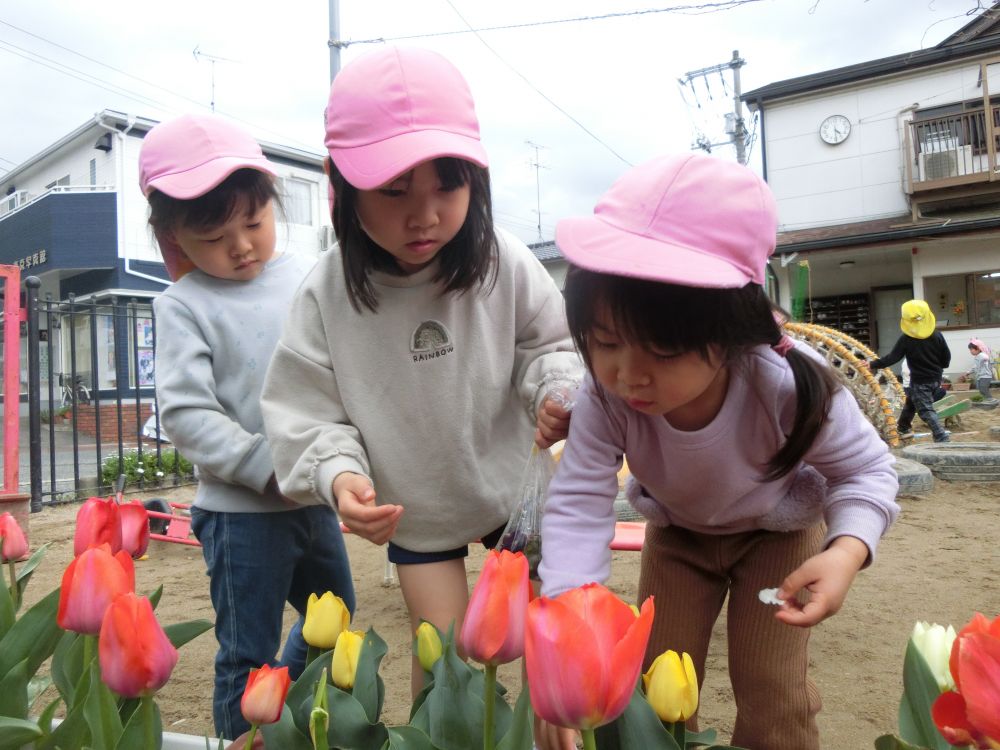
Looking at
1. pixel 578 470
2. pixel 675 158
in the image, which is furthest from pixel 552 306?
pixel 675 158

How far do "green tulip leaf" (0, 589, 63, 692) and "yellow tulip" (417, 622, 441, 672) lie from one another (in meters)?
0.59

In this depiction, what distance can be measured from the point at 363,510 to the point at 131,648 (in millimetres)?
461

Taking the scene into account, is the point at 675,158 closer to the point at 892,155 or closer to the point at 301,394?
the point at 301,394

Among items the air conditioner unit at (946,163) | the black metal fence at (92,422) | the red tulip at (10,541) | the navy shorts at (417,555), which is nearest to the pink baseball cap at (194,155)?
the black metal fence at (92,422)

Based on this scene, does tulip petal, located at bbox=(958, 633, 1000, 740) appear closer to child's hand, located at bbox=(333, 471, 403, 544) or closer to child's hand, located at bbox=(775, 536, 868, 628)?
child's hand, located at bbox=(775, 536, 868, 628)

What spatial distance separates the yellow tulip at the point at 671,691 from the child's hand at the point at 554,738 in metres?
0.19

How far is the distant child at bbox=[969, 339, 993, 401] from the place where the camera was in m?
12.1

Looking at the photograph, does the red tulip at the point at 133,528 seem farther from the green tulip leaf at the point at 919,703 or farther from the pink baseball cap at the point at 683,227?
the green tulip leaf at the point at 919,703

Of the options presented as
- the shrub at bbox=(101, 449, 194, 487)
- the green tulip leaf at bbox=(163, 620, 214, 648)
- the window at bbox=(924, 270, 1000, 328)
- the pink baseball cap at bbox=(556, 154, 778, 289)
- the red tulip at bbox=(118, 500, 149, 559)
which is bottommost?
the shrub at bbox=(101, 449, 194, 487)

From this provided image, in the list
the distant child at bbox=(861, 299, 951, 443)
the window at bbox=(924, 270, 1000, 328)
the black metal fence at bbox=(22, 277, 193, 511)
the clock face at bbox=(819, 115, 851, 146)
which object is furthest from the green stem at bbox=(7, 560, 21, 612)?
the clock face at bbox=(819, 115, 851, 146)

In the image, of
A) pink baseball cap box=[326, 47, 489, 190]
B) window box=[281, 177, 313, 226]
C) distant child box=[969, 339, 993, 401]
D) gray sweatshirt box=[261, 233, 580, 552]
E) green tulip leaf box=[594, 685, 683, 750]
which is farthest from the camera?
window box=[281, 177, 313, 226]

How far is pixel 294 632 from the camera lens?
2.00m

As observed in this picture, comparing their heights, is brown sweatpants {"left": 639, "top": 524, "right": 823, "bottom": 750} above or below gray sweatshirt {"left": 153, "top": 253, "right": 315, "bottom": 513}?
below

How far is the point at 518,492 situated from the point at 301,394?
1.65 feet
